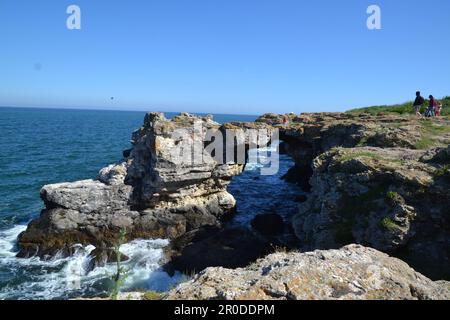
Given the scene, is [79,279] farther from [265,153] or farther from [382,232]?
[265,153]

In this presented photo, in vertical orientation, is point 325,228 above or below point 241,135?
below

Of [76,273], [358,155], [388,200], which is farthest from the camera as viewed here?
[76,273]

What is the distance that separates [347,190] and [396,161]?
2.79 meters

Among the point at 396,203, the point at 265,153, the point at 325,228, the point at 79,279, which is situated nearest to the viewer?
the point at 396,203

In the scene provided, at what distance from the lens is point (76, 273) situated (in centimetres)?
2153

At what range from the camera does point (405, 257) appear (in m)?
12.8

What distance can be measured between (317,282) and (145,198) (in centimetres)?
2203

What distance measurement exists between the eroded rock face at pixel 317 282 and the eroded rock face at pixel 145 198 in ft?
65.0

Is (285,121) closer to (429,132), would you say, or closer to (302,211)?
(429,132)

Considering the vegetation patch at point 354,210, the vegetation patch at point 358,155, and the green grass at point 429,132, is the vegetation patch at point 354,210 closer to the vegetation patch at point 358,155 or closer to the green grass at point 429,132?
the vegetation patch at point 358,155

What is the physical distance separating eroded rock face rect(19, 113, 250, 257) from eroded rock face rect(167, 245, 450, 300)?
65.0ft

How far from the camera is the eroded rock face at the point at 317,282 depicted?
5500mm

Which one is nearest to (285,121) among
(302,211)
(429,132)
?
(429,132)

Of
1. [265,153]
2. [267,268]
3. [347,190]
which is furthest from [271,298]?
[265,153]
